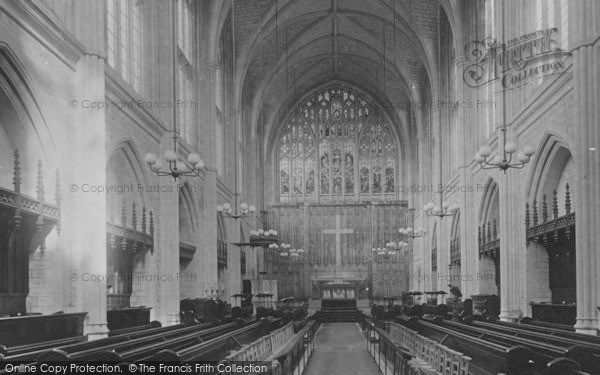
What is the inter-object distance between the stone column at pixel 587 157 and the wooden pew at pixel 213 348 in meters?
7.14

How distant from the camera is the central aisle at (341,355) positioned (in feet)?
46.6

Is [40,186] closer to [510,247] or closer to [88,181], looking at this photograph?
[88,181]

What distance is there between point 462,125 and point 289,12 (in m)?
11.9

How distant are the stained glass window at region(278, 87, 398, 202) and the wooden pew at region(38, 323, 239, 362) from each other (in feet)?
102

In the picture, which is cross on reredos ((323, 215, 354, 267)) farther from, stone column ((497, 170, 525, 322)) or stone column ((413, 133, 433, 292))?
stone column ((497, 170, 525, 322))

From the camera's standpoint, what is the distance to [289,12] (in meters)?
34.9

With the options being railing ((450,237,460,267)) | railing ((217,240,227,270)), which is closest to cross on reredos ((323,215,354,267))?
railing ((450,237,460,267))

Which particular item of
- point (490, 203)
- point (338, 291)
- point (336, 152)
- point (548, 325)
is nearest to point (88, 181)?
point (548, 325)

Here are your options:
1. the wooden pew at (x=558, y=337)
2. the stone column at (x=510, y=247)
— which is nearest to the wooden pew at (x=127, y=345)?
the wooden pew at (x=558, y=337)

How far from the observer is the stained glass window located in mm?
47750

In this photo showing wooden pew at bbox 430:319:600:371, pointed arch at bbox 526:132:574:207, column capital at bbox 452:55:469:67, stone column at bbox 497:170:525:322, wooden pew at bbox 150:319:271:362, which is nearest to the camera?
wooden pew at bbox 150:319:271:362

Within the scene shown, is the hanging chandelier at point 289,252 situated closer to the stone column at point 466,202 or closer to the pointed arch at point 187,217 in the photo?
the stone column at point 466,202

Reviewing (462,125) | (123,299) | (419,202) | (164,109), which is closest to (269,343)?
(123,299)

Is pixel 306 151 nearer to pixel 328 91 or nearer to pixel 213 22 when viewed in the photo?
pixel 328 91
